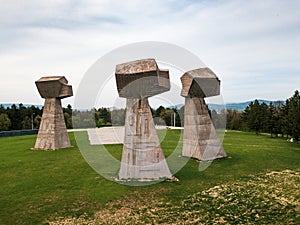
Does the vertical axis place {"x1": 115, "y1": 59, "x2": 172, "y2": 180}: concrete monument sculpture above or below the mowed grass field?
above

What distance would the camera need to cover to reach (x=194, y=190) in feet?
37.4

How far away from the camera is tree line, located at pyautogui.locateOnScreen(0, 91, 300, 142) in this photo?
2171 cm

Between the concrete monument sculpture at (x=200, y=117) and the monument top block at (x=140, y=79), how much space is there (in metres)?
4.45

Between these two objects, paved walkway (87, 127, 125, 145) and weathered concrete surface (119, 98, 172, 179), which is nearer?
weathered concrete surface (119, 98, 172, 179)

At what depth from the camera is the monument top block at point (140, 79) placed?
11.6 meters

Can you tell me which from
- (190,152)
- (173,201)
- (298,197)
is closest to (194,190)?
(173,201)

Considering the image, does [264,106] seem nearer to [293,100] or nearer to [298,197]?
[293,100]

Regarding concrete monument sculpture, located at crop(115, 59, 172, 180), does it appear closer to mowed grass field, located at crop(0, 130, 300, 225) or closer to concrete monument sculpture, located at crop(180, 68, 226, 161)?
mowed grass field, located at crop(0, 130, 300, 225)

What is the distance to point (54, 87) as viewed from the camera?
2186 centimetres

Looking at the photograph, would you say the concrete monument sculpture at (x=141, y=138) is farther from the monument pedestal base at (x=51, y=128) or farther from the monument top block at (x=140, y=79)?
the monument pedestal base at (x=51, y=128)

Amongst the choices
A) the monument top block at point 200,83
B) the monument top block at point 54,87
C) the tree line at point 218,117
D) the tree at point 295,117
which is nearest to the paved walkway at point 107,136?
the tree line at point 218,117

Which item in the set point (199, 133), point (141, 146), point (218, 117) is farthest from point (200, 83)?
point (218, 117)

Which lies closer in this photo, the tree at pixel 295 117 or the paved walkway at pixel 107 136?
the tree at pixel 295 117

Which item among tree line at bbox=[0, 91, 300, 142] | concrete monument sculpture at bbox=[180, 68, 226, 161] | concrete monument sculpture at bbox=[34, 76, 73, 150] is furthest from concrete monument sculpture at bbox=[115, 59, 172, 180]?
concrete monument sculpture at bbox=[34, 76, 73, 150]
